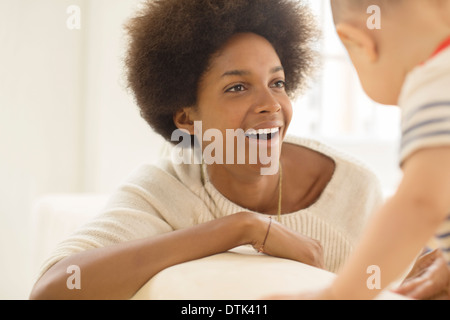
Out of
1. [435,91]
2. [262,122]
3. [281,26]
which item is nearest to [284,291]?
[435,91]

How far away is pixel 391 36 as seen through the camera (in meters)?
0.91

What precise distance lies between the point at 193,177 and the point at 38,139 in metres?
1.88

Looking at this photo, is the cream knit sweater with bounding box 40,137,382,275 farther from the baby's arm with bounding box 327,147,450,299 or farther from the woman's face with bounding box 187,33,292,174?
the baby's arm with bounding box 327,147,450,299

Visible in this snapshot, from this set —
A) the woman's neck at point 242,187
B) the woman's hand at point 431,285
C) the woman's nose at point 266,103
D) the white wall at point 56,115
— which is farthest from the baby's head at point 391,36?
the white wall at point 56,115

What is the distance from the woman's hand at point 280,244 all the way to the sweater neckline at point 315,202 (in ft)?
1.12

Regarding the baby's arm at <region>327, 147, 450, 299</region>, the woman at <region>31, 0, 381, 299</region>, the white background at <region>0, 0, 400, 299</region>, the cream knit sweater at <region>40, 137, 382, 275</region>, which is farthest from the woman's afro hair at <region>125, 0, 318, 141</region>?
the white background at <region>0, 0, 400, 299</region>

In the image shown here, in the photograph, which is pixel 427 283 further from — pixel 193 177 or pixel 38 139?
pixel 38 139

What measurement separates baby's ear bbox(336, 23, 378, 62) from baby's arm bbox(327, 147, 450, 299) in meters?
0.23

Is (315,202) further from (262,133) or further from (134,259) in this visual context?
(134,259)

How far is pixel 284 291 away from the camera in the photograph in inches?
40.3

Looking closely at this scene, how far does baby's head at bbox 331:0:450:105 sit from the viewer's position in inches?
35.4

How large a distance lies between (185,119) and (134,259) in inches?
25.9

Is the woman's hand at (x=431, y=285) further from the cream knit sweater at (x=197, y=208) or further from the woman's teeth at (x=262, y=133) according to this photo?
the woman's teeth at (x=262, y=133)

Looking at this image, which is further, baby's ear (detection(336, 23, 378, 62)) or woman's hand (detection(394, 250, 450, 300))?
woman's hand (detection(394, 250, 450, 300))
